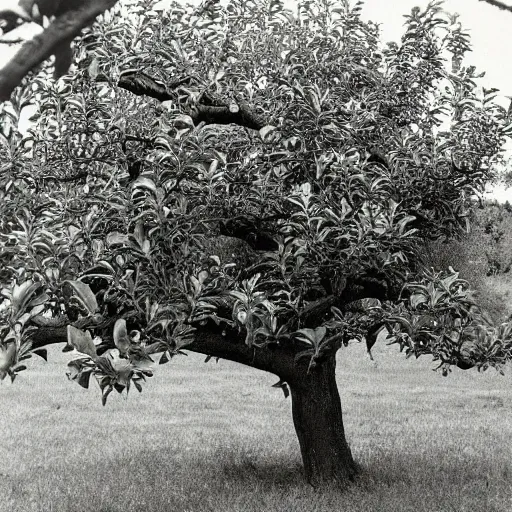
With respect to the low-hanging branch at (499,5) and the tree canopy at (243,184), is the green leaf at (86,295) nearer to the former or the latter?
the tree canopy at (243,184)

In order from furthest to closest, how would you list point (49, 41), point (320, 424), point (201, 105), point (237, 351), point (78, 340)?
point (320, 424) < point (237, 351) < point (201, 105) < point (78, 340) < point (49, 41)

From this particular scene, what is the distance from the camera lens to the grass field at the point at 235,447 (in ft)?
34.7

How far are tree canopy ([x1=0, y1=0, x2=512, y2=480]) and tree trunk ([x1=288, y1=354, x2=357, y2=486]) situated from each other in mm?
92

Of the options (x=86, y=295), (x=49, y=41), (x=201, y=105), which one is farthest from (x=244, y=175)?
(x=49, y=41)

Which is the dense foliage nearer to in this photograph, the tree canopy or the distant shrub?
the tree canopy

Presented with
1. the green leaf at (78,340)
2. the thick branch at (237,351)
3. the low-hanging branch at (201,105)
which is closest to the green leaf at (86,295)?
the green leaf at (78,340)

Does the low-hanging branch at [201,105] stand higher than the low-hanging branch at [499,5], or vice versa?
the low-hanging branch at [201,105]

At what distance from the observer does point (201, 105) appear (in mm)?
6801

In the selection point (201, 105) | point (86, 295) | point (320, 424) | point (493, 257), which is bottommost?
point (320, 424)

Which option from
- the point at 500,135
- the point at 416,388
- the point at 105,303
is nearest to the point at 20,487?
the point at 105,303

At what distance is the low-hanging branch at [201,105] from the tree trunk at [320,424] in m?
4.03

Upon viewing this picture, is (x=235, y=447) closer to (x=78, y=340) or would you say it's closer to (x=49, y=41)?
(x=78, y=340)

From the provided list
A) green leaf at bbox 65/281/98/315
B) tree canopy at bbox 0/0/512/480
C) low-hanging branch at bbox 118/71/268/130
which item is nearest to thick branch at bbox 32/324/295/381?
tree canopy at bbox 0/0/512/480

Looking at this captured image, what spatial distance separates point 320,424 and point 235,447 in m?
5.25
